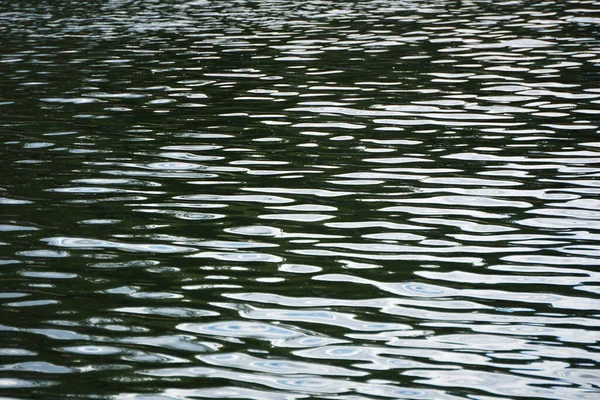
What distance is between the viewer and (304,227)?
10.7m

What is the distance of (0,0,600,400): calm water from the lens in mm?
7273

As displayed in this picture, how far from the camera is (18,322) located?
8.16 metres

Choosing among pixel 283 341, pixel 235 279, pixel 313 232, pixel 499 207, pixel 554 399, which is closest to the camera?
pixel 554 399


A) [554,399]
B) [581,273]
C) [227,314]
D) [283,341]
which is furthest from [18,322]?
[581,273]

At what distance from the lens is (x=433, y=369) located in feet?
23.5

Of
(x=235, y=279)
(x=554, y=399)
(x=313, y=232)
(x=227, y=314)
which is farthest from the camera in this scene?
(x=313, y=232)

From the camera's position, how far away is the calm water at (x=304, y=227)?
727cm

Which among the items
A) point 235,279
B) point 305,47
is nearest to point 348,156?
point 235,279

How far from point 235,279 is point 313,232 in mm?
1629

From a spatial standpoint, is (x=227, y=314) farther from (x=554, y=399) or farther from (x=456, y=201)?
(x=456, y=201)

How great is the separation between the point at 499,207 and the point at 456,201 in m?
0.53

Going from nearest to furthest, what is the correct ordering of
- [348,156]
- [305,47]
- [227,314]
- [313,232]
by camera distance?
[227,314], [313,232], [348,156], [305,47]

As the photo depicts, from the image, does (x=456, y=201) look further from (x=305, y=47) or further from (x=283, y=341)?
(x=305, y=47)

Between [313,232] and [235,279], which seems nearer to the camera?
[235,279]
